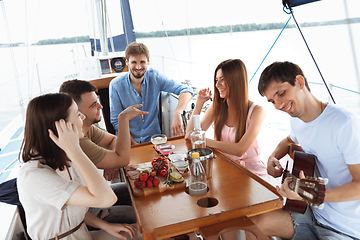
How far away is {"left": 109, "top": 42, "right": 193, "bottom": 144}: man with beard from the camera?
2854 mm

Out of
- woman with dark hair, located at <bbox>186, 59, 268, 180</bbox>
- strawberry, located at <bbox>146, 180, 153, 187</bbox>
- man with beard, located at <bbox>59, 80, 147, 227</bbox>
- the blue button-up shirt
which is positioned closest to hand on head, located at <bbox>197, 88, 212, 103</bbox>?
woman with dark hair, located at <bbox>186, 59, 268, 180</bbox>

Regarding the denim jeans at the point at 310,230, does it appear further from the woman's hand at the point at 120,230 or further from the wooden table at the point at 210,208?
→ the woman's hand at the point at 120,230

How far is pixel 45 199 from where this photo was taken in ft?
3.71

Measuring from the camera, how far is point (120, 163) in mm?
1688

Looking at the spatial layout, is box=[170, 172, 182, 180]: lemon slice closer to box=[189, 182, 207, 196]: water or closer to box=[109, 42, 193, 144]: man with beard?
box=[189, 182, 207, 196]: water

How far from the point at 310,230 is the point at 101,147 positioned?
1.28 metres

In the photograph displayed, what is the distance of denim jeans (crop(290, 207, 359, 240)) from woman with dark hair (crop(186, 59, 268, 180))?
1.47ft

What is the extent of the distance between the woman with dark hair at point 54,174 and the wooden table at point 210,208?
0.66 ft

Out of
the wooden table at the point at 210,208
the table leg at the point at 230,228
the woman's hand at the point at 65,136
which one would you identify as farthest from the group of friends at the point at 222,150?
the table leg at the point at 230,228

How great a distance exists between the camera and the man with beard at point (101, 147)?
1.69m

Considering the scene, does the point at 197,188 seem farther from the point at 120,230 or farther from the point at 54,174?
the point at 54,174

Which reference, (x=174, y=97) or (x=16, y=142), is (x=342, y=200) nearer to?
(x=174, y=97)

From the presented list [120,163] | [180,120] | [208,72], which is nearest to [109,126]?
[180,120]

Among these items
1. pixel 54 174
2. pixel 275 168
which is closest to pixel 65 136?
pixel 54 174
